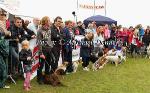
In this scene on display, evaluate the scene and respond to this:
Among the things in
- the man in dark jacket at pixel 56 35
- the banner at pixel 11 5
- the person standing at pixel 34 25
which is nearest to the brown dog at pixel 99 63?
the man in dark jacket at pixel 56 35

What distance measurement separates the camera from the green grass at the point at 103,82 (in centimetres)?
1064

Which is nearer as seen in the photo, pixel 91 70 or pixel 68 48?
pixel 68 48

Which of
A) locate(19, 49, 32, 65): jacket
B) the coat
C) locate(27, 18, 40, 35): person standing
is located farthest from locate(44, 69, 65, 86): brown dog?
the coat

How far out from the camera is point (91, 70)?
15.2 m

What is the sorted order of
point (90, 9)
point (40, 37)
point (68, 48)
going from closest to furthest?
point (40, 37), point (68, 48), point (90, 9)

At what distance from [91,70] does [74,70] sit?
1180mm

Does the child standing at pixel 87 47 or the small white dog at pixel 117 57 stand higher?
the child standing at pixel 87 47

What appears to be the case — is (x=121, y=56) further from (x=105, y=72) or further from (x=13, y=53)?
(x=13, y=53)

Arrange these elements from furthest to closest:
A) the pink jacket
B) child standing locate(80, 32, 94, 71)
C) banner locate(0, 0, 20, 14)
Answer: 1. the pink jacket
2. child standing locate(80, 32, 94, 71)
3. banner locate(0, 0, 20, 14)

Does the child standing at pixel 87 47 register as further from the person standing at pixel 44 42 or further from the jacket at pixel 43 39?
the jacket at pixel 43 39

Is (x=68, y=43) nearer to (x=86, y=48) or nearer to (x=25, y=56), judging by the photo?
(x=86, y=48)

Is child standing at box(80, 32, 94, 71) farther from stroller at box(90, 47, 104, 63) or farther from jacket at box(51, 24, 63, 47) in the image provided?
jacket at box(51, 24, 63, 47)

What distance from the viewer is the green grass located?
1064 cm

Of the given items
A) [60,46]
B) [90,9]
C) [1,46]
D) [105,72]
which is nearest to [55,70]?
[60,46]
